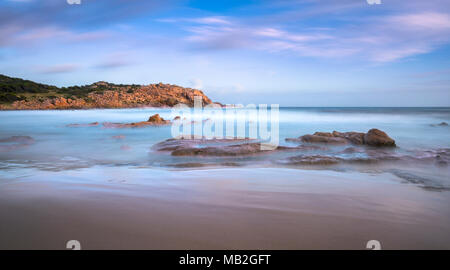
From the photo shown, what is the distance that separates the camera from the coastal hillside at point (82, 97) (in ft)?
151

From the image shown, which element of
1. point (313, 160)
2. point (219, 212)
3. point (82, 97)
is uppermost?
point (82, 97)

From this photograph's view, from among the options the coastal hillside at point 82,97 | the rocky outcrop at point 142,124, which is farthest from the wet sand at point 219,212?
the coastal hillside at point 82,97

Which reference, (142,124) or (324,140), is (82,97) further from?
(324,140)

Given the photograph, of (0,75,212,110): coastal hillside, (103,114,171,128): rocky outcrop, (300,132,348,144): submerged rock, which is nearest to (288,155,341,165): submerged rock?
(300,132,348,144): submerged rock

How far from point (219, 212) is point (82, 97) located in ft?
214

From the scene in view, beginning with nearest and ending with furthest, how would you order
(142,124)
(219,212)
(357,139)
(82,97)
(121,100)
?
1. (219,212)
2. (357,139)
3. (142,124)
4. (82,97)
5. (121,100)

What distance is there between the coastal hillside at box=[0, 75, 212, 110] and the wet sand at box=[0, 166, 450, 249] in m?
51.0

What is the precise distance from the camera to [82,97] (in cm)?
5834

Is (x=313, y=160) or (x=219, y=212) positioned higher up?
(x=313, y=160)

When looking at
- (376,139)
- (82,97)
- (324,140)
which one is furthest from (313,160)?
(82,97)

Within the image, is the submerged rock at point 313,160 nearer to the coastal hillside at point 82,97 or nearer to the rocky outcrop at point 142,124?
the rocky outcrop at point 142,124
